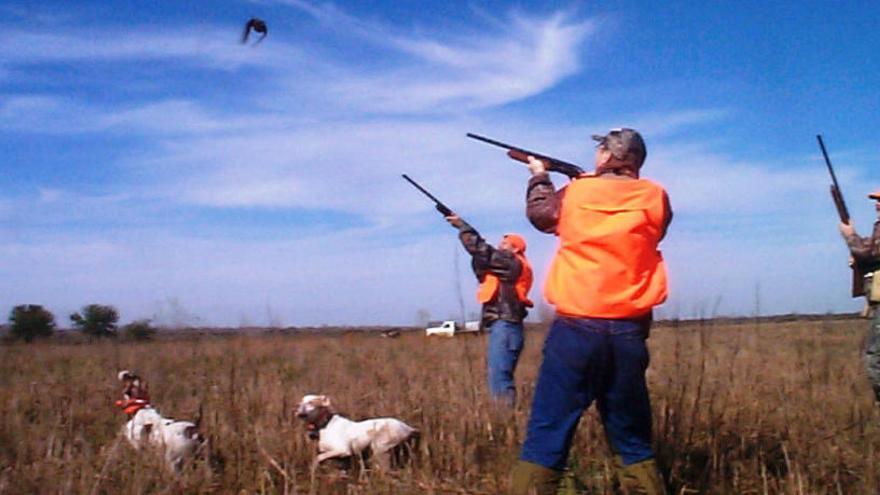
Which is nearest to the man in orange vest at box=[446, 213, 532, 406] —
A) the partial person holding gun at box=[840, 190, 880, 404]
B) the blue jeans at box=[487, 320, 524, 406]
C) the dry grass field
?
the blue jeans at box=[487, 320, 524, 406]

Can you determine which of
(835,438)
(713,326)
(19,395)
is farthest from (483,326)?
(19,395)

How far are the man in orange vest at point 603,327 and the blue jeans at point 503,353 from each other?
262 cm

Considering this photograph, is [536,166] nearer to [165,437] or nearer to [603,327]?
[603,327]

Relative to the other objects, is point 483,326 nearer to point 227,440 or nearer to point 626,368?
point 227,440

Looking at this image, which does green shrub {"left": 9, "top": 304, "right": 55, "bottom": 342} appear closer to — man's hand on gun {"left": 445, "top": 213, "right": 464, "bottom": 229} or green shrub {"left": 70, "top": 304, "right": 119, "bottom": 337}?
green shrub {"left": 70, "top": 304, "right": 119, "bottom": 337}

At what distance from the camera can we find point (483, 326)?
6.95 metres

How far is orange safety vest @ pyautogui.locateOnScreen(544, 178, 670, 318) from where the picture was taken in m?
3.74

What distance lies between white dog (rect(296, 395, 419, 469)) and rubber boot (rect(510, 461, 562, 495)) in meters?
1.23

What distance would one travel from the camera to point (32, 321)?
32312 millimetres

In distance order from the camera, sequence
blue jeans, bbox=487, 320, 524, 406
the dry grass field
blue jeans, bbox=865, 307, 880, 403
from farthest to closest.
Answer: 1. blue jeans, bbox=487, 320, 524, 406
2. blue jeans, bbox=865, 307, 880, 403
3. the dry grass field

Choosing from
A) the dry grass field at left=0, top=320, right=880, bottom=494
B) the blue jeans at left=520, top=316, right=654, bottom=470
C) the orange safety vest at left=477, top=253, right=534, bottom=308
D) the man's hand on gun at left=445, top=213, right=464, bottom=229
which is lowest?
the dry grass field at left=0, top=320, right=880, bottom=494

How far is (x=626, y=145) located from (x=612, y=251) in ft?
1.80

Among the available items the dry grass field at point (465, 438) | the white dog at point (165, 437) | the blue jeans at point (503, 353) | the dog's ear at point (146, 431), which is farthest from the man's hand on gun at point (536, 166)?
the dog's ear at point (146, 431)

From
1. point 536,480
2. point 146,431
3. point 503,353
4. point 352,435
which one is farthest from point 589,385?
point 503,353
